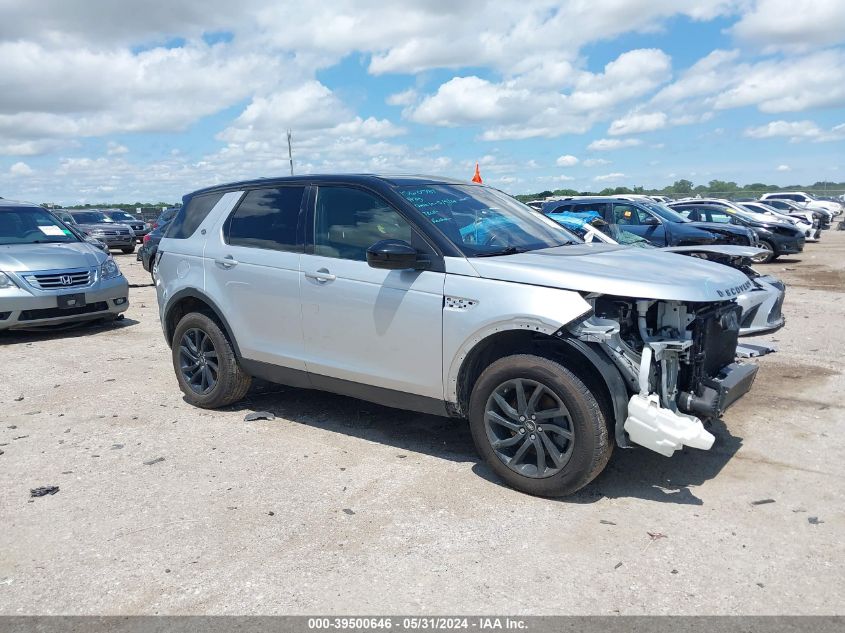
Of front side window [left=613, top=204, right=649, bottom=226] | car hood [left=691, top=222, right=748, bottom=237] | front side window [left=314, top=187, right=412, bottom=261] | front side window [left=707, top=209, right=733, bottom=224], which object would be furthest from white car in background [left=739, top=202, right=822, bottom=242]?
front side window [left=314, top=187, right=412, bottom=261]

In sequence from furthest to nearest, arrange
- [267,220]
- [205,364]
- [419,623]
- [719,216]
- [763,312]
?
[719,216] → [763,312] → [205,364] → [267,220] → [419,623]

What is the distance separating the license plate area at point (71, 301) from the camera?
9281 mm

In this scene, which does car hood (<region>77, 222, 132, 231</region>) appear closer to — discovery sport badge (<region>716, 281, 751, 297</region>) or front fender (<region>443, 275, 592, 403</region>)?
front fender (<region>443, 275, 592, 403</region>)

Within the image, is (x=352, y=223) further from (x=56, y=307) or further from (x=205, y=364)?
(x=56, y=307)

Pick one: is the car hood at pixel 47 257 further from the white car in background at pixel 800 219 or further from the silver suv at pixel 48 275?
the white car in background at pixel 800 219

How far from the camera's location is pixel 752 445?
5047 millimetres

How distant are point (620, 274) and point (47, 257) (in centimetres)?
809

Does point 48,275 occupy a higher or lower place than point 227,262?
lower

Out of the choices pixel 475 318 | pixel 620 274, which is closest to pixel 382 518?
pixel 475 318

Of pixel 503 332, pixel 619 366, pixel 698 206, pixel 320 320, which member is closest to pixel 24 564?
pixel 320 320

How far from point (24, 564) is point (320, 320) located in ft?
7.56

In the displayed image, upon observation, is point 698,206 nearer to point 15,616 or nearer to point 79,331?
point 79,331

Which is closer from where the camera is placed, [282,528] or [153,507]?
[282,528]

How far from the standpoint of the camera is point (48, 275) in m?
9.25
